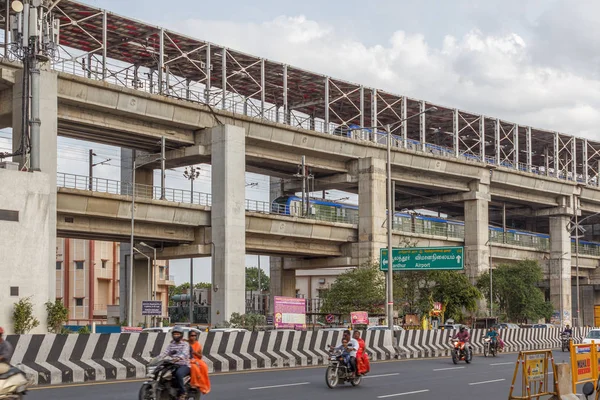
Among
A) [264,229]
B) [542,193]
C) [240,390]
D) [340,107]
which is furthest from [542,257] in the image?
[240,390]

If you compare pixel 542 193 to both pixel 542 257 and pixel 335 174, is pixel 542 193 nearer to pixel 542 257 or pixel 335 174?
pixel 542 257

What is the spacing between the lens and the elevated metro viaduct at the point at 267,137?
5144cm

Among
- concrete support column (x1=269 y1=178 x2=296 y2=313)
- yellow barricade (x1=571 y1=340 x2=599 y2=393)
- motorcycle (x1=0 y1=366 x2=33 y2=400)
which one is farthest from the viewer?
concrete support column (x1=269 y1=178 x2=296 y2=313)

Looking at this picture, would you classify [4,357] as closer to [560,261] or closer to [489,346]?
[489,346]

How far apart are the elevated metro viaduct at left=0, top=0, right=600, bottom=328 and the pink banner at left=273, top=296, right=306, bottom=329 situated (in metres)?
7.13

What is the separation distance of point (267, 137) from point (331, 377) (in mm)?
37790

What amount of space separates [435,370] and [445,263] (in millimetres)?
14531

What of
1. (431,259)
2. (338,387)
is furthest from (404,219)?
(338,387)

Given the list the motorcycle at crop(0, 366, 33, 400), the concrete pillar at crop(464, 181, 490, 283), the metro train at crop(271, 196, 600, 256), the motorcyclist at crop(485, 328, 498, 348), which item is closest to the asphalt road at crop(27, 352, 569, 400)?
the motorcycle at crop(0, 366, 33, 400)

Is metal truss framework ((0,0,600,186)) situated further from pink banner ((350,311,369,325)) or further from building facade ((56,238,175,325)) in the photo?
building facade ((56,238,175,325))

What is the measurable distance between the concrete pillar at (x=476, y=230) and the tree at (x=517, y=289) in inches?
47.9

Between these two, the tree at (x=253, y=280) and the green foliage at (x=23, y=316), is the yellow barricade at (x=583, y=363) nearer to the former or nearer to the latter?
the green foliage at (x=23, y=316)

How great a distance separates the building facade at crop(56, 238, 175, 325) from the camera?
316ft

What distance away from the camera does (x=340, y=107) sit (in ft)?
255
